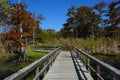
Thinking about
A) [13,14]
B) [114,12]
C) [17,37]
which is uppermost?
[114,12]

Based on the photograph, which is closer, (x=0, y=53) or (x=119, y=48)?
(x=119, y=48)

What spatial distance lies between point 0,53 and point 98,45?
15.7 m

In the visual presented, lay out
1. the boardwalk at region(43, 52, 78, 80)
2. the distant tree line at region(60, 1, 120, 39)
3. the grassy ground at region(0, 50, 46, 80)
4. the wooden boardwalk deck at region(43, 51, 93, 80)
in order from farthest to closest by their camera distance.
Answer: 1. the distant tree line at region(60, 1, 120, 39)
2. the grassy ground at region(0, 50, 46, 80)
3. the boardwalk at region(43, 52, 78, 80)
4. the wooden boardwalk deck at region(43, 51, 93, 80)

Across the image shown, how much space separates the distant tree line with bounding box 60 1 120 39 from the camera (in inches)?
3120

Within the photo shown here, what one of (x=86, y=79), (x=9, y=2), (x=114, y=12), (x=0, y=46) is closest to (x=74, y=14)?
(x=114, y=12)

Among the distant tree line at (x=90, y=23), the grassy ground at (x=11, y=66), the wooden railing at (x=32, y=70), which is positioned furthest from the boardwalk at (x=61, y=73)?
the distant tree line at (x=90, y=23)

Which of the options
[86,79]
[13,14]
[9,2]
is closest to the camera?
[86,79]

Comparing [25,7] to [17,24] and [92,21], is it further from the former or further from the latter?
[92,21]

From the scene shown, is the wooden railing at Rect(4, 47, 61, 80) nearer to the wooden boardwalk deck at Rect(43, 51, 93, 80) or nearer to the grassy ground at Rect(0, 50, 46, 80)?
the wooden boardwalk deck at Rect(43, 51, 93, 80)

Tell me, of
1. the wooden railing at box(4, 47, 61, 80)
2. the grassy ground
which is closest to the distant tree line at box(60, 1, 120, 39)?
the grassy ground

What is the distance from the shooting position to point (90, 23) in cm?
8650

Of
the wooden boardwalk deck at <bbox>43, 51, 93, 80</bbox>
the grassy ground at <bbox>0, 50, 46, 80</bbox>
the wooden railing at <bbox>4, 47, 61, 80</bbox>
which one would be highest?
the wooden railing at <bbox>4, 47, 61, 80</bbox>

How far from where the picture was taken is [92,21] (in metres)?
85.6

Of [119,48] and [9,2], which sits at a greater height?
[9,2]
